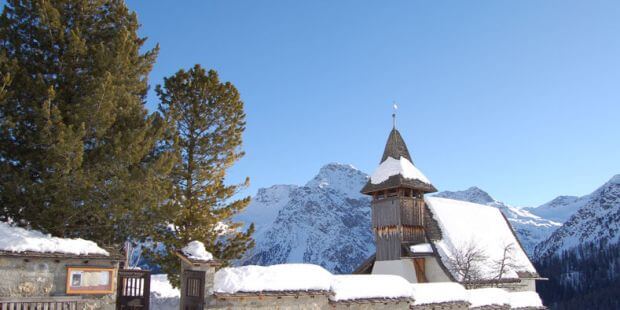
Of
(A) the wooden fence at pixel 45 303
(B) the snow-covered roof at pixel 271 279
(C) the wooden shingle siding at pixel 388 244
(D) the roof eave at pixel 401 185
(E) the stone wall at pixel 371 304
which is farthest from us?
(D) the roof eave at pixel 401 185

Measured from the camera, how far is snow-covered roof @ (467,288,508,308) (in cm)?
2305

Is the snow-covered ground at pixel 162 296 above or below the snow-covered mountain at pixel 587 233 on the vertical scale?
below

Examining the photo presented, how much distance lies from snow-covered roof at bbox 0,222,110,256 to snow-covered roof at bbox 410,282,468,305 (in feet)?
38.8

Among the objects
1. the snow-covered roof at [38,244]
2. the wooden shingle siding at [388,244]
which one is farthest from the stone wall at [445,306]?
the wooden shingle siding at [388,244]

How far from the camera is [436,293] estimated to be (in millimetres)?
21328

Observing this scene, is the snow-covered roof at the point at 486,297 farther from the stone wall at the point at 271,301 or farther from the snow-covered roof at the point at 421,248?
the snow-covered roof at the point at 421,248

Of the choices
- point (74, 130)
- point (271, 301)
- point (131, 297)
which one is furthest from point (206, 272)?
point (74, 130)

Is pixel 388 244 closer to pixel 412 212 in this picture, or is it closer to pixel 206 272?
pixel 412 212

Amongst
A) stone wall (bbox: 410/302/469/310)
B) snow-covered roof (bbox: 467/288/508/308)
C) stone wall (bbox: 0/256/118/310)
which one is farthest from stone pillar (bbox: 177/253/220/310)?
snow-covered roof (bbox: 467/288/508/308)

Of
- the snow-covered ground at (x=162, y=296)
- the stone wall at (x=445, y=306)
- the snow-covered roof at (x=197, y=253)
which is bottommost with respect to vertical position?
the stone wall at (x=445, y=306)

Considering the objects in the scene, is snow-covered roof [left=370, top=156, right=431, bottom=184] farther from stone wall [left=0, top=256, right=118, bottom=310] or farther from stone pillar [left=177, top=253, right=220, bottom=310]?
stone wall [left=0, top=256, right=118, bottom=310]

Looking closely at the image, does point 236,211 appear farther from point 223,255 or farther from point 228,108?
point 228,108

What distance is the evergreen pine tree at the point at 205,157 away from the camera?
20.6 meters

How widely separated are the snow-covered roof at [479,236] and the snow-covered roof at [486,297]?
24.0ft
